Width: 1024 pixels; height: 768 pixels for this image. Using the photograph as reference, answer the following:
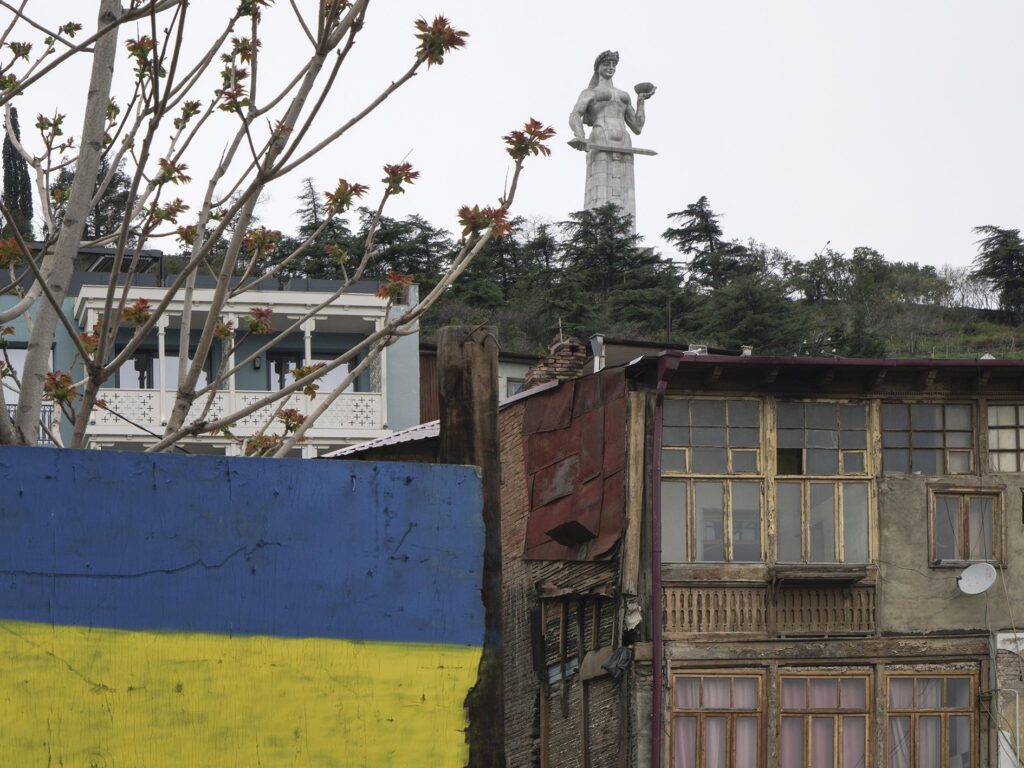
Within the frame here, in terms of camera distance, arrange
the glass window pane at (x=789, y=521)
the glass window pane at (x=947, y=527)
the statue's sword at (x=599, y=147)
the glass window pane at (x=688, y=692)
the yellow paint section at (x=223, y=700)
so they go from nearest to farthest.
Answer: the yellow paint section at (x=223, y=700), the glass window pane at (x=688, y=692), the glass window pane at (x=789, y=521), the glass window pane at (x=947, y=527), the statue's sword at (x=599, y=147)

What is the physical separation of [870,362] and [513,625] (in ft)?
20.6

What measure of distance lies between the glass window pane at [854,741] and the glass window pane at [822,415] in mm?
3479

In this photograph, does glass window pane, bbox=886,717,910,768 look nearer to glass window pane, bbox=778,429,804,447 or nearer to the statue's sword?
glass window pane, bbox=778,429,804,447

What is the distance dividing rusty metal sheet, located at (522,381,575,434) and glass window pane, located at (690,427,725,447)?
6.51ft

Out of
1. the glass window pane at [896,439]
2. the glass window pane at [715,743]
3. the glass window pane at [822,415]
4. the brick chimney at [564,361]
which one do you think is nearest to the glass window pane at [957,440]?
the glass window pane at [896,439]

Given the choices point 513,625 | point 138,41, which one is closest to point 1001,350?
point 513,625

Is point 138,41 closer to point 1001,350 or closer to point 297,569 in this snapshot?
point 297,569

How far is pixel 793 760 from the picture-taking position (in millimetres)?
19297

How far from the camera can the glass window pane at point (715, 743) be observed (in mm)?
19141

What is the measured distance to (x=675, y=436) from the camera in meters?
19.9

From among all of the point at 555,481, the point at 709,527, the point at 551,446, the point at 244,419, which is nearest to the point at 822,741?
the point at 709,527

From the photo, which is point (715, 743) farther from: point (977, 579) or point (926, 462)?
point (926, 462)

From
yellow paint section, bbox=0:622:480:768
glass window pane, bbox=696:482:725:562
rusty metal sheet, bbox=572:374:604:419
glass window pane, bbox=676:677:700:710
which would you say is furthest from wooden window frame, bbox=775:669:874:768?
yellow paint section, bbox=0:622:480:768

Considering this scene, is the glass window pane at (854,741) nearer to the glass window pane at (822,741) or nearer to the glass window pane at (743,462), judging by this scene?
the glass window pane at (822,741)
